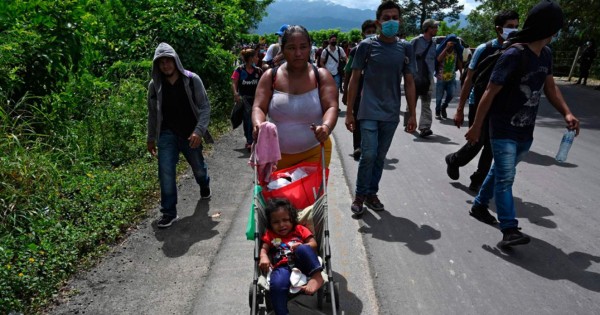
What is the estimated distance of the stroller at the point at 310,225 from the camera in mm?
2877

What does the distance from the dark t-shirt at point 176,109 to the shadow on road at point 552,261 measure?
3.47 meters

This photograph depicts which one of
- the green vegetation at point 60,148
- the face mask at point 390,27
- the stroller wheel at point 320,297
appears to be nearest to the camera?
the stroller wheel at point 320,297

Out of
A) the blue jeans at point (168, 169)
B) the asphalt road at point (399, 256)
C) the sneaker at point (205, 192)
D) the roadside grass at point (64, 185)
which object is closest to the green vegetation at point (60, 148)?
the roadside grass at point (64, 185)

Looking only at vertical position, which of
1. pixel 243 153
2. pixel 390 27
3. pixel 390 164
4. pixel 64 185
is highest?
pixel 390 27

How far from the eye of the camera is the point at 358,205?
5.01 meters

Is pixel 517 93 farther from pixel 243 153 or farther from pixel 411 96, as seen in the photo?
pixel 243 153

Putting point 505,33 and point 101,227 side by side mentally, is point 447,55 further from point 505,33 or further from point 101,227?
point 101,227

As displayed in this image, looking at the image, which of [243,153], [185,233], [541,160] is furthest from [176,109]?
[541,160]

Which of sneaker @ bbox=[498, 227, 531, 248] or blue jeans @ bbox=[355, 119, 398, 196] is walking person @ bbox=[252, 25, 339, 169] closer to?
blue jeans @ bbox=[355, 119, 398, 196]

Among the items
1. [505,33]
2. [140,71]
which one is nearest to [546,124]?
[505,33]

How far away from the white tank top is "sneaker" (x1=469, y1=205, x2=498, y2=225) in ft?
7.54

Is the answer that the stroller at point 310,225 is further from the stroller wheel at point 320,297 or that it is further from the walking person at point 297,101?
the walking person at point 297,101

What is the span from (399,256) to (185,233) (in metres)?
2.27

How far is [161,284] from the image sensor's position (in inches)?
146
